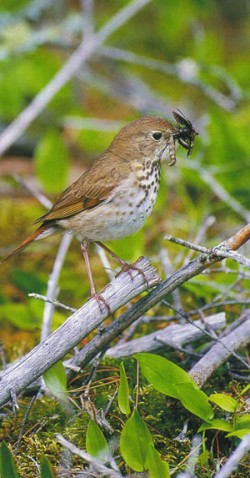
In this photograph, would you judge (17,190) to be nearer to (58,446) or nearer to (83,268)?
(83,268)

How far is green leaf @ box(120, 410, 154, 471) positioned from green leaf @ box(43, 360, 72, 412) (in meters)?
0.46

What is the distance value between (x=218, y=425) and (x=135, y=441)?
36cm

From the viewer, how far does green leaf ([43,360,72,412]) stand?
10.9 feet

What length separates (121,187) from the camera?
3.96m

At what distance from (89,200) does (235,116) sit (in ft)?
9.01

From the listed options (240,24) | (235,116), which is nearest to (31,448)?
(235,116)

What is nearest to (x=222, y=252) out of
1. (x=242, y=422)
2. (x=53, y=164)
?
(x=242, y=422)

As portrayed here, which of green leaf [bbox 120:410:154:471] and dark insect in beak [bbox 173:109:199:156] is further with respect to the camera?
dark insect in beak [bbox 173:109:199:156]

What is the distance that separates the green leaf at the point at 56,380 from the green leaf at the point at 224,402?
1.96ft

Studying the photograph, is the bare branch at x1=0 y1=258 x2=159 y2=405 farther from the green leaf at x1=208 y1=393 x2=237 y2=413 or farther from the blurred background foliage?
the blurred background foliage

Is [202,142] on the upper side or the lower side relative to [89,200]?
upper

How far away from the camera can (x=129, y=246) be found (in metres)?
4.79

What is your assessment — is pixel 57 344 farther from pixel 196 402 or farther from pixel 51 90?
pixel 51 90

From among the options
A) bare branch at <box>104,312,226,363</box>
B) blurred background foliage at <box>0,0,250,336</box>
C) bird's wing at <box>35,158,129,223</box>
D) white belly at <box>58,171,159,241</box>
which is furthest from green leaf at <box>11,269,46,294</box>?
bare branch at <box>104,312,226,363</box>
